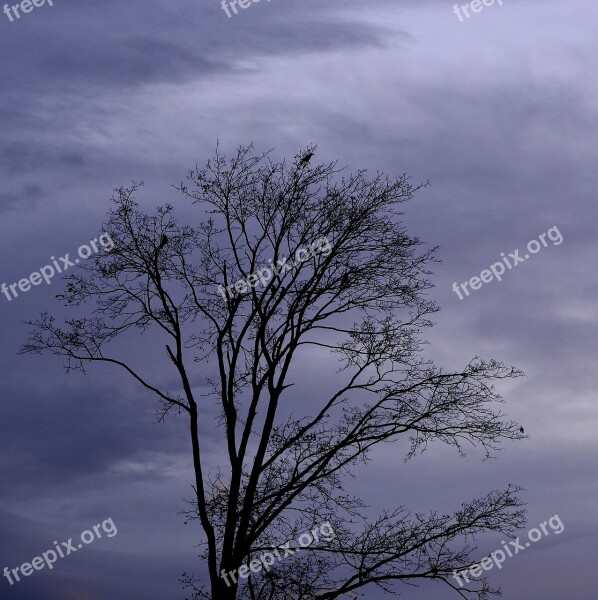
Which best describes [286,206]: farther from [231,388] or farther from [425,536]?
[425,536]

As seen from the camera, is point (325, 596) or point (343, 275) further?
point (343, 275)

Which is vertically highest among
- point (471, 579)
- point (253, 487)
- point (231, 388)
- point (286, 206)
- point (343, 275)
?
point (286, 206)

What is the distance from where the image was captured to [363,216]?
17.8m

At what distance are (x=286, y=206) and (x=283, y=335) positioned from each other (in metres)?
2.41

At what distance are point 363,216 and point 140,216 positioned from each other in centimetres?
435

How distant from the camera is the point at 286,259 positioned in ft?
58.3

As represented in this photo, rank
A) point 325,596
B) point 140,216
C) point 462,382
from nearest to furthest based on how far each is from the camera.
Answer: point 325,596 < point 462,382 < point 140,216

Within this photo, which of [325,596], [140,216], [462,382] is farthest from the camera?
[140,216]

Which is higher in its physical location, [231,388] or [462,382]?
[231,388]

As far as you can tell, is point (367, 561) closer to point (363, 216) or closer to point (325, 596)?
point (325, 596)

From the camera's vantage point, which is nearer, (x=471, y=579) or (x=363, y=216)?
(x=471, y=579)

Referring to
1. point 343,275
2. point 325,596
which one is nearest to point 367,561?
point 325,596

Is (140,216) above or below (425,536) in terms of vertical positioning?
above

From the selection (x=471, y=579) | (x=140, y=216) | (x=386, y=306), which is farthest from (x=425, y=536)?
(x=140, y=216)
